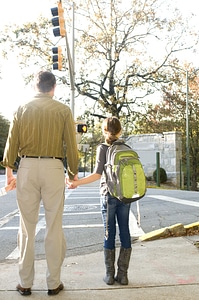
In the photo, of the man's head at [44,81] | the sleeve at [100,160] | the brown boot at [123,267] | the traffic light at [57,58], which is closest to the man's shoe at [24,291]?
the brown boot at [123,267]

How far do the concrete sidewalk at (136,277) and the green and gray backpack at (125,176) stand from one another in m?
0.82

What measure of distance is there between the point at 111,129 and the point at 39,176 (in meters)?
0.90

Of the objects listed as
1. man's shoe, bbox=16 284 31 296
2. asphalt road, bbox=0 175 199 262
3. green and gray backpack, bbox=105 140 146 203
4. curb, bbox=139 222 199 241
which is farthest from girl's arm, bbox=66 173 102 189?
Result: curb, bbox=139 222 199 241

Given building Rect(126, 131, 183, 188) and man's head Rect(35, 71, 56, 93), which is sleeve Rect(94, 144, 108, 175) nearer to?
man's head Rect(35, 71, 56, 93)

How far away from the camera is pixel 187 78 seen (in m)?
30.9

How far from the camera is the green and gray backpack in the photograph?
374 centimetres

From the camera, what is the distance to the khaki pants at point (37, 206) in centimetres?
358

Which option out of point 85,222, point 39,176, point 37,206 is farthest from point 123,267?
point 85,222

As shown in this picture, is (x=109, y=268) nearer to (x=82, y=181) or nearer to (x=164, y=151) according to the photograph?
(x=82, y=181)

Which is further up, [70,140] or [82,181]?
[70,140]

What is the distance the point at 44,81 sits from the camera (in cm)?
375

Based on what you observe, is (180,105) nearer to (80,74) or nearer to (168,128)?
(168,128)

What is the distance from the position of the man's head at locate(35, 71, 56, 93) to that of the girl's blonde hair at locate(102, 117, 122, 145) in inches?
25.2

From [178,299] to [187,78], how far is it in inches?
1140
